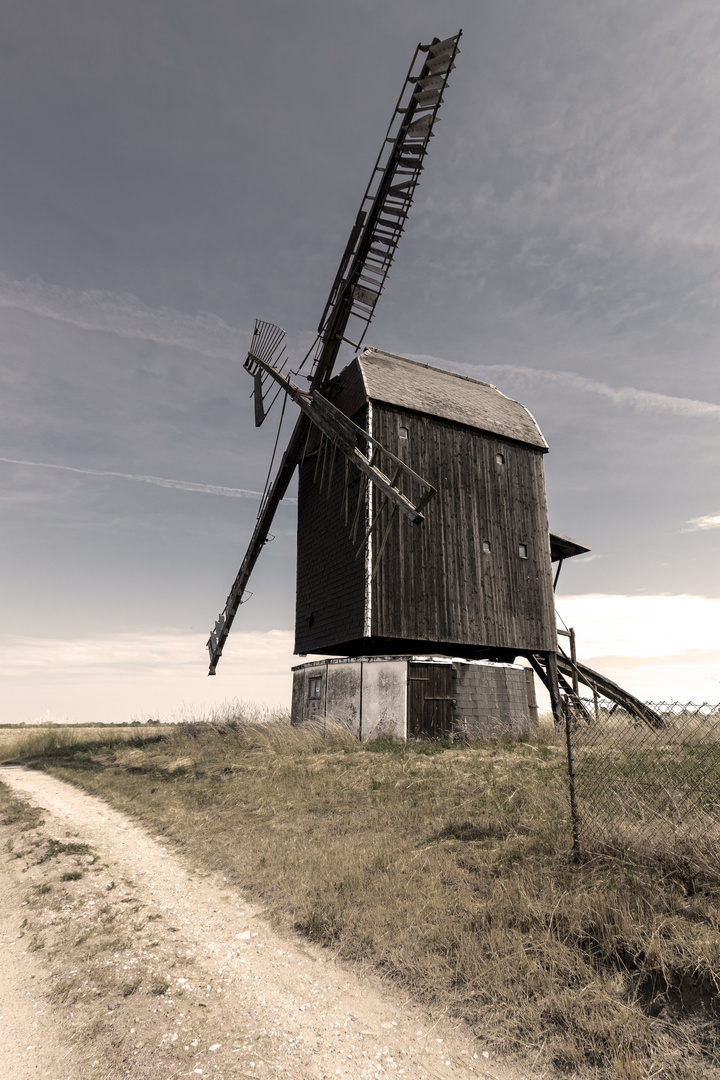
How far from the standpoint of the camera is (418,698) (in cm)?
1792

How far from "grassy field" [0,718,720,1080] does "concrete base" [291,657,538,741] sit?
17.7 ft

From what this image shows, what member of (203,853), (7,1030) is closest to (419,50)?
(203,853)

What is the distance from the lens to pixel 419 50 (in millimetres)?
17734

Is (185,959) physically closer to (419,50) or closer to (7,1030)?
(7,1030)

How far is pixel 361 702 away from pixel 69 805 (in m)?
8.78

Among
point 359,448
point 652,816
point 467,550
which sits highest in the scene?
point 359,448

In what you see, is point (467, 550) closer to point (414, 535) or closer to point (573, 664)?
point (414, 535)

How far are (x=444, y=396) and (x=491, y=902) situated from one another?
61.4 ft

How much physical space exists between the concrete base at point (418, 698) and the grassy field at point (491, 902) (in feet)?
A: 17.7

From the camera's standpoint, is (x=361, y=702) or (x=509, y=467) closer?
(x=361, y=702)

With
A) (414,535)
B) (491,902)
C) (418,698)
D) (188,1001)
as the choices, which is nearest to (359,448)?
(414,535)

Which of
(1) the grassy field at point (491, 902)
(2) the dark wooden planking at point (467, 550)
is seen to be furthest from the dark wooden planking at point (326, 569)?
(1) the grassy field at point (491, 902)

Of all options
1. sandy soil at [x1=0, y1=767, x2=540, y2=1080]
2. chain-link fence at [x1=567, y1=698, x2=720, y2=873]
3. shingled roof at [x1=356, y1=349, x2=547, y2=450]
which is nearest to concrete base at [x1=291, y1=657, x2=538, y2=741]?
shingled roof at [x1=356, y1=349, x2=547, y2=450]

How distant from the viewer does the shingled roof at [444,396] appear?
2052 centimetres
